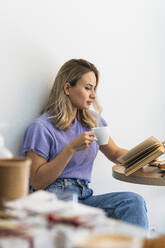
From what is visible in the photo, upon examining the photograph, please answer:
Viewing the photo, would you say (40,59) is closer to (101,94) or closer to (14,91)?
Answer: (14,91)

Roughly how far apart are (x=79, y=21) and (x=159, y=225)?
5.17ft

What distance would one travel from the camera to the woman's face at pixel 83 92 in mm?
2070

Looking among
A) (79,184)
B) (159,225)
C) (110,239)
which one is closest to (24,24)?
(79,184)

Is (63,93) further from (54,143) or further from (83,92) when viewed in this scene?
(54,143)

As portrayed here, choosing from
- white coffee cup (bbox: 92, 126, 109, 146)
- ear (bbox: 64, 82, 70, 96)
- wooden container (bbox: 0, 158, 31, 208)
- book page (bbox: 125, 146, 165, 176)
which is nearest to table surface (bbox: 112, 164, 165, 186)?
book page (bbox: 125, 146, 165, 176)

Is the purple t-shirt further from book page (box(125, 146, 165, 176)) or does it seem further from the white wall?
book page (box(125, 146, 165, 176))

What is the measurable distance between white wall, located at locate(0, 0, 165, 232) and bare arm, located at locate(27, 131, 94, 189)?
6.6 inches

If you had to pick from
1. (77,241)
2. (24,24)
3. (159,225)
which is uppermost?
(24,24)

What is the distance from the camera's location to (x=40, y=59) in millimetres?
2068

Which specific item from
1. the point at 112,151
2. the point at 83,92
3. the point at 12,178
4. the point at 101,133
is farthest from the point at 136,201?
the point at 12,178

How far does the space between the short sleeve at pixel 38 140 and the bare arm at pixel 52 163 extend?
1.0 inches

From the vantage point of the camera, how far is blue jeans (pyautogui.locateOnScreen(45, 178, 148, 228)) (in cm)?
185

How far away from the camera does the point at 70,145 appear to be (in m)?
1.79

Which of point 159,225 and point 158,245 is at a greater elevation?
point 158,245
